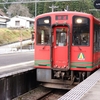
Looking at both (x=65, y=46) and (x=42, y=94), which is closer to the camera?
(x=65, y=46)

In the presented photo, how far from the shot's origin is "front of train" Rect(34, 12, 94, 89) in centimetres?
1168

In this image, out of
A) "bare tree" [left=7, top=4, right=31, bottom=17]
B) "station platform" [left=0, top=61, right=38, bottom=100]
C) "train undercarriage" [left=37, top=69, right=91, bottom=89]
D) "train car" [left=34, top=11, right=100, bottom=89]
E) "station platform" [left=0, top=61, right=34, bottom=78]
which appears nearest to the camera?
"station platform" [left=0, top=61, right=38, bottom=100]

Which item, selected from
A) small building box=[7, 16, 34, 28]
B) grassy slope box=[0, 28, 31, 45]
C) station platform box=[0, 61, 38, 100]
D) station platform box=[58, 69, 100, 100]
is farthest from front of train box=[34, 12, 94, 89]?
small building box=[7, 16, 34, 28]

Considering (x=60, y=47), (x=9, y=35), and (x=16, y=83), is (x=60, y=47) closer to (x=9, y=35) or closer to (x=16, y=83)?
(x=16, y=83)

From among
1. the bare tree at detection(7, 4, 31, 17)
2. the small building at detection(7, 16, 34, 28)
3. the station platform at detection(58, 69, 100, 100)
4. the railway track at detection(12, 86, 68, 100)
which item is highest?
the bare tree at detection(7, 4, 31, 17)

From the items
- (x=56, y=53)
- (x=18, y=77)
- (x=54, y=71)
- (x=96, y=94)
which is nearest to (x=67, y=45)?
(x=56, y=53)

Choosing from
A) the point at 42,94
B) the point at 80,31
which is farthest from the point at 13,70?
the point at 80,31

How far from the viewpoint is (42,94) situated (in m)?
12.5

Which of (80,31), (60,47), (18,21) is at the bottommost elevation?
(60,47)

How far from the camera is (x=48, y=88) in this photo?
13.7 m

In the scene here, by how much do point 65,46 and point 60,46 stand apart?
0.22m

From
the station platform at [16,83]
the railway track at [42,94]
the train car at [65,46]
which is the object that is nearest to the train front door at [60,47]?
the train car at [65,46]

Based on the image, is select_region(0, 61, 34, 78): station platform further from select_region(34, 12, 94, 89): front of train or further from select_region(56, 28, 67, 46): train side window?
select_region(56, 28, 67, 46): train side window

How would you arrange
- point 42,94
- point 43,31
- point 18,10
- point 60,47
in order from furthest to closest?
point 18,10, point 42,94, point 43,31, point 60,47
